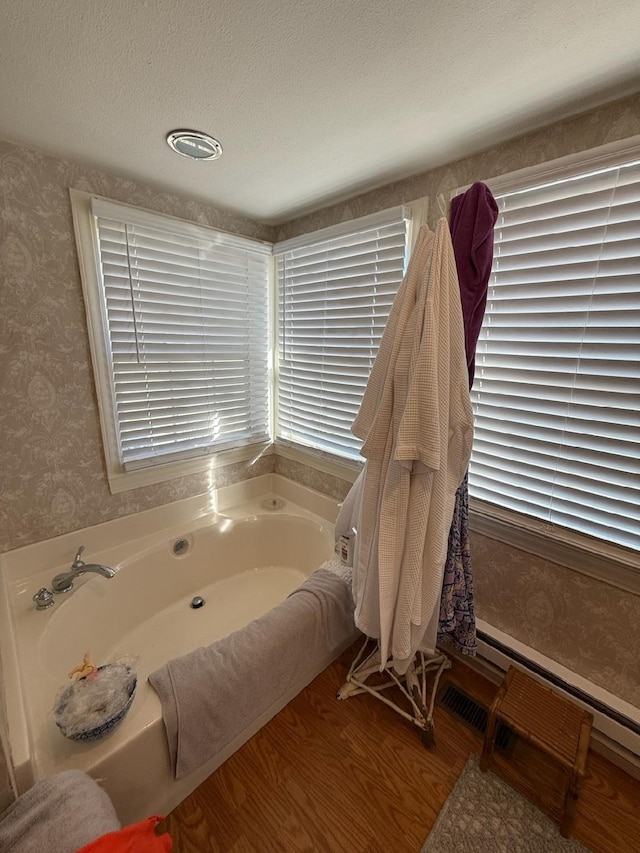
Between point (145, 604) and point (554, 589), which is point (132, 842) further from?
point (554, 589)

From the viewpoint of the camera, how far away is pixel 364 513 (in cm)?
115

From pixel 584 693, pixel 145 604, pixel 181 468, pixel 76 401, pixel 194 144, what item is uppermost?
pixel 194 144

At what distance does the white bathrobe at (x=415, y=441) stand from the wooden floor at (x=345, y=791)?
0.40 m

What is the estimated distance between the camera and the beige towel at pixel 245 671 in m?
1.07

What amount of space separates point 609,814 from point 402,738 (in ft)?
2.16

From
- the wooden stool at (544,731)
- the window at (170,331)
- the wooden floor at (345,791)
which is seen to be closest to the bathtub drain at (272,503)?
the window at (170,331)

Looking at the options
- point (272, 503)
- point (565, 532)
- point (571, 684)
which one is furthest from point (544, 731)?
point (272, 503)

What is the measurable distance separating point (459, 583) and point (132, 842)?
107cm

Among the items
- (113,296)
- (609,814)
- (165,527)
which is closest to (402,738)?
(609,814)

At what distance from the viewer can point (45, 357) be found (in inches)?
57.4

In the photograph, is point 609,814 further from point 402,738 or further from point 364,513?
point 364,513

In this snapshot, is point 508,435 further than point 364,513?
Yes

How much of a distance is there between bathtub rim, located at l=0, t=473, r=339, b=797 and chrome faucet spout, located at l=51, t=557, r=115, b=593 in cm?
12

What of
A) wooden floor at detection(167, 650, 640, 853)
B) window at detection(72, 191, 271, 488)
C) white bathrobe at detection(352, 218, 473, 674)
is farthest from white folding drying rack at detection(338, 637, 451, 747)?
window at detection(72, 191, 271, 488)
